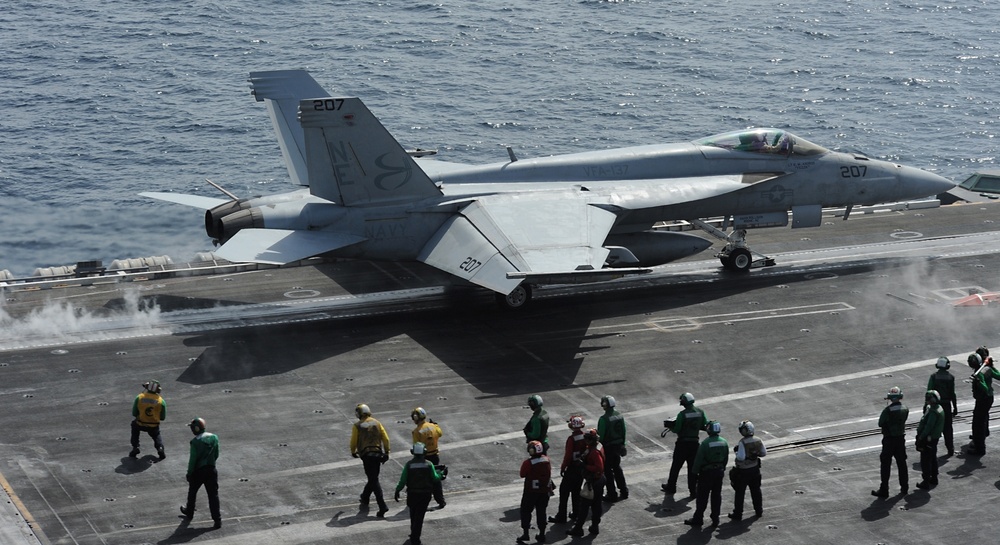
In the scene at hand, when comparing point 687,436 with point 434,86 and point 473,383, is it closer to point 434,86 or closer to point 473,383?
point 473,383

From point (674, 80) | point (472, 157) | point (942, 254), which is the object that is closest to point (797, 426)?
point (942, 254)

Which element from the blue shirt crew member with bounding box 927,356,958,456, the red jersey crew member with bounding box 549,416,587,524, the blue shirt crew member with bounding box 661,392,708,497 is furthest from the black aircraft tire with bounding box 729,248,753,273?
the red jersey crew member with bounding box 549,416,587,524

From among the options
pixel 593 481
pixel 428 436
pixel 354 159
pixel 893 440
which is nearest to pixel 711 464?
pixel 593 481

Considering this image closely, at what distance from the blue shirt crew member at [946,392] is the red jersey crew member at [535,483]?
781cm

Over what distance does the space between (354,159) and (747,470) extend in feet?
51.7

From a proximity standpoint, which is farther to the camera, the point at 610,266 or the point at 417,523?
the point at 610,266

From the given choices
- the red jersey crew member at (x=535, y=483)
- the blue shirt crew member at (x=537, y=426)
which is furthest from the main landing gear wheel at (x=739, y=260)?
the red jersey crew member at (x=535, y=483)

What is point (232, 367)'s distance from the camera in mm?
27781

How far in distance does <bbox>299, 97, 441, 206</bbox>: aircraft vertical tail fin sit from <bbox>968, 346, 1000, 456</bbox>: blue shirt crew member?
50.1ft

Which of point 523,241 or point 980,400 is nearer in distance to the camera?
point 980,400

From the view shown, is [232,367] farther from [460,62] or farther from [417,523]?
[460,62]

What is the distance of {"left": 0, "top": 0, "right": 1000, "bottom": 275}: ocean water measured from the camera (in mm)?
58750

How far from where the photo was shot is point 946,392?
2242 cm

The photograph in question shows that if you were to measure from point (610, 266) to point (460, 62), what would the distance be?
48.6 metres
